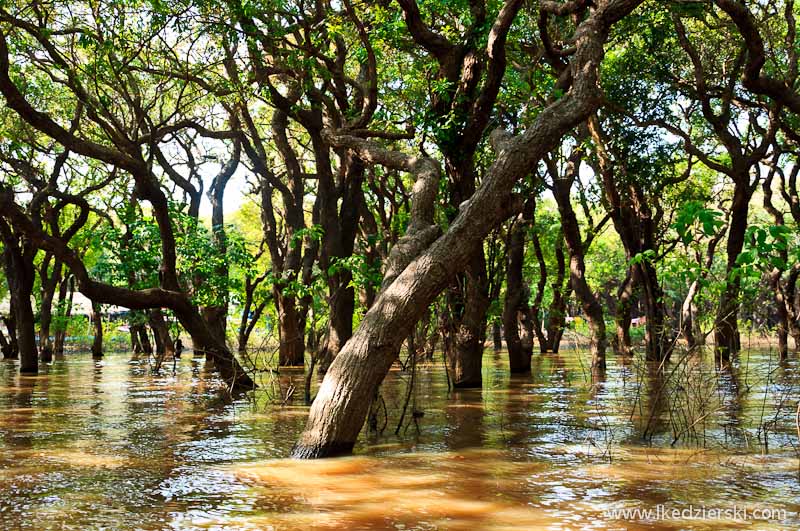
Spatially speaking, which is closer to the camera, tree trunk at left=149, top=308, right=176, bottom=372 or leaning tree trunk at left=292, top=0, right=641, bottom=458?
leaning tree trunk at left=292, top=0, right=641, bottom=458


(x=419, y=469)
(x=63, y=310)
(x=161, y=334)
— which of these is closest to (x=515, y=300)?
(x=161, y=334)

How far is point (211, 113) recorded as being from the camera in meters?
22.6

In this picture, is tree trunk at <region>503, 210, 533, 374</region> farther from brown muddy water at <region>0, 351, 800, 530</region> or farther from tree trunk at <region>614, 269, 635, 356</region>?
brown muddy water at <region>0, 351, 800, 530</region>

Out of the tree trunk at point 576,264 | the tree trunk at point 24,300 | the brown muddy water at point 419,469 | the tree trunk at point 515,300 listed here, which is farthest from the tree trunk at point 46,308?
the tree trunk at point 576,264

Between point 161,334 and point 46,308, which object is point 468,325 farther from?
point 46,308

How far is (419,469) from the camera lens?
23.3ft

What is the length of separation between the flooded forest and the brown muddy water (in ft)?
0.13

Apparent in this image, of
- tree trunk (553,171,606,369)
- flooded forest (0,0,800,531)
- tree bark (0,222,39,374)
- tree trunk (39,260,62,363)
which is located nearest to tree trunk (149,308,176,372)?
flooded forest (0,0,800,531)

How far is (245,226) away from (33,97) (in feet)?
76.0

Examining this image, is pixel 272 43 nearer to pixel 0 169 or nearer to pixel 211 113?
pixel 211 113

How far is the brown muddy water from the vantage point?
5.49m

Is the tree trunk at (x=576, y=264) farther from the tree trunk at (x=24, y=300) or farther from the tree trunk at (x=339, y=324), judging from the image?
the tree trunk at (x=24, y=300)

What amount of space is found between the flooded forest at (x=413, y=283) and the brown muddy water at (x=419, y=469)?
41 mm

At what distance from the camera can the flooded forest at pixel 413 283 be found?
20.8ft
